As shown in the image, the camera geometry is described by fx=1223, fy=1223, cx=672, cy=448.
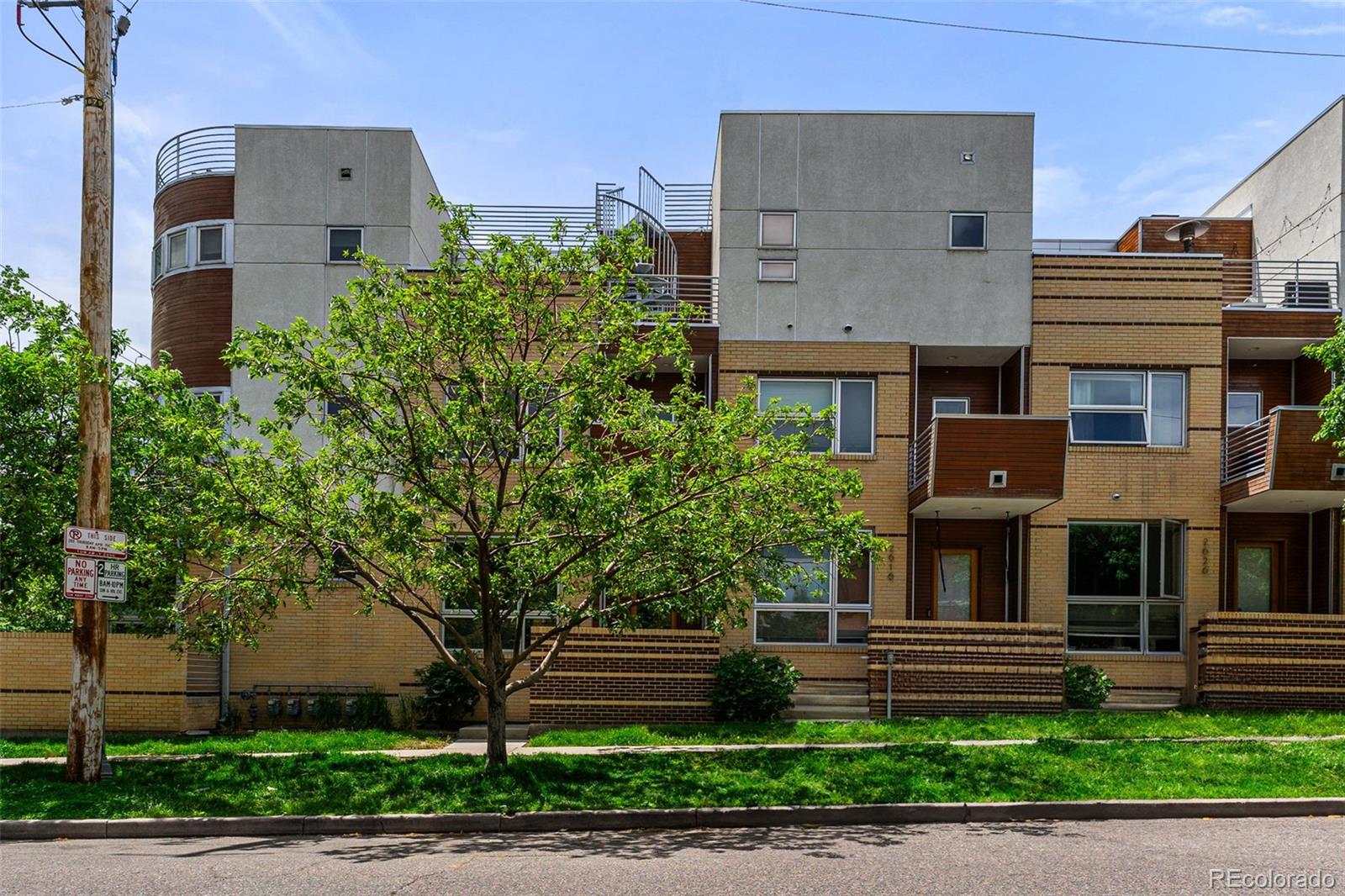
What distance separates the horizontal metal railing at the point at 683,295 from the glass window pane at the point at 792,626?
5.13m

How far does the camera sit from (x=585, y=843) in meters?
10.5

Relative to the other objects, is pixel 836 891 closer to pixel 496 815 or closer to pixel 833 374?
pixel 496 815

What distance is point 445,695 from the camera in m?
18.5

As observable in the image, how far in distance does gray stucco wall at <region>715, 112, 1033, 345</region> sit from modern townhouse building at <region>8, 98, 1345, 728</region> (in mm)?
32

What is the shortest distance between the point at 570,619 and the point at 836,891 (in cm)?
540

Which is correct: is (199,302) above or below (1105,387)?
above

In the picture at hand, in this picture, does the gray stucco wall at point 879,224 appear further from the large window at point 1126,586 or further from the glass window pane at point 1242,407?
the glass window pane at point 1242,407

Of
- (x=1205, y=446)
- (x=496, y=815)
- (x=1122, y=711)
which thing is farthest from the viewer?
(x=1205, y=446)

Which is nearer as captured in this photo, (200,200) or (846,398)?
(846,398)

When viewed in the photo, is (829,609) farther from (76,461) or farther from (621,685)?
(76,461)

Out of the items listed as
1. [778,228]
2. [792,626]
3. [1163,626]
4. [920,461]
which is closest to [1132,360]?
[920,461]

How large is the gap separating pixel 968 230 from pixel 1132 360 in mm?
3554

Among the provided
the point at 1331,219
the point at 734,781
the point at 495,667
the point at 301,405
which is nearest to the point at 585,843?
the point at 734,781

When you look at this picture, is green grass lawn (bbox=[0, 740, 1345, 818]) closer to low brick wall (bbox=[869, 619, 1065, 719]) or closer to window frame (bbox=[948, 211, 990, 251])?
low brick wall (bbox=[869, 619, 1065, 719])
